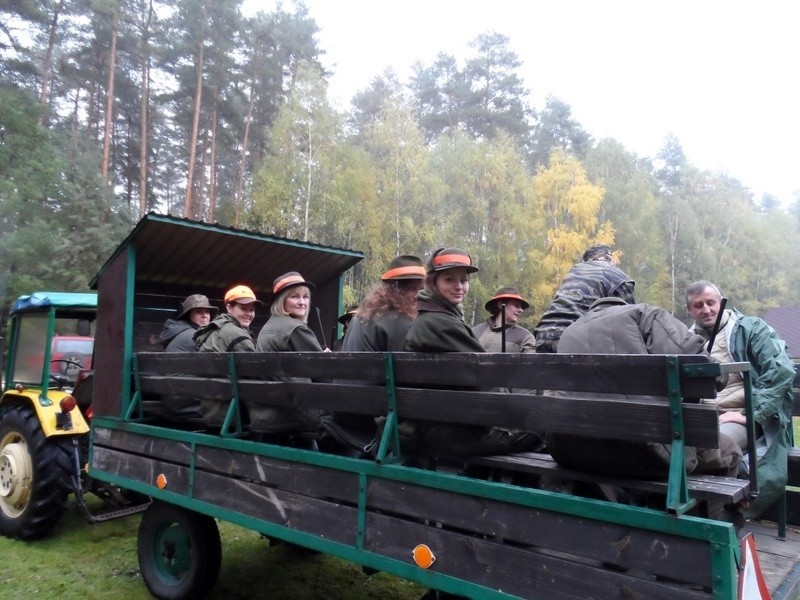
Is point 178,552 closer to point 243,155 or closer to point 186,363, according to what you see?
point 186,363

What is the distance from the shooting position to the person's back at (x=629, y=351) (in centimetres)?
212

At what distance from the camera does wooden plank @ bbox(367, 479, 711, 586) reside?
191cm

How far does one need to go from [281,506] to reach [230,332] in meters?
1.43

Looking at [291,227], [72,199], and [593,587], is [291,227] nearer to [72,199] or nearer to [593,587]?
[72,199]

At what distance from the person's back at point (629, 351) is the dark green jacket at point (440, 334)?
1.35ft

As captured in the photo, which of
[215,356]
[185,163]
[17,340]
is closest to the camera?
[215,356]

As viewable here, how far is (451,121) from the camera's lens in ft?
113

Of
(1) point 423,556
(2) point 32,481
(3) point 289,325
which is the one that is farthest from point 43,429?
(1) point 423,556

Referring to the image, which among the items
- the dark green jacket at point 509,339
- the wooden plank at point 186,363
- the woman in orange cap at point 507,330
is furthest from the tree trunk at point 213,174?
the wooden plank at point 186,363

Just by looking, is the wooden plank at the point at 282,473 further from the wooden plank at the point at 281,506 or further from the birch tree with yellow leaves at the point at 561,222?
the birch tree with yellow leaves at the point at 561,222

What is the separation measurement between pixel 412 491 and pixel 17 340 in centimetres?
527

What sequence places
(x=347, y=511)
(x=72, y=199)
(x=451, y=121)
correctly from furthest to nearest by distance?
(x=451, y=121) < (x=72, y=199) < (x=347, y=511)

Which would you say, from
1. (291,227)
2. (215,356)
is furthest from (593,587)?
(291,227)

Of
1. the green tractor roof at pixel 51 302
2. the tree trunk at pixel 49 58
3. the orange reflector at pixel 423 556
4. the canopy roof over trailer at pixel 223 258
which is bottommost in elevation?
the orange reflector at pixel 423 556
